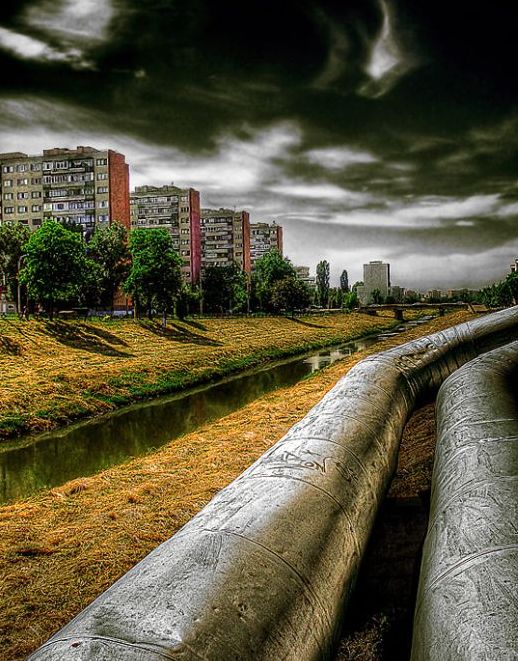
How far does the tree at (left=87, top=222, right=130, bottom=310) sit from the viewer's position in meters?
50.2

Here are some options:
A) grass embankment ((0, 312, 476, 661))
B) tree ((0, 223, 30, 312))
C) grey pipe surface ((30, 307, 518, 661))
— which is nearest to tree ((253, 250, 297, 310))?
tree ((0, 223, 30, 312))

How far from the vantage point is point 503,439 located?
3367mm

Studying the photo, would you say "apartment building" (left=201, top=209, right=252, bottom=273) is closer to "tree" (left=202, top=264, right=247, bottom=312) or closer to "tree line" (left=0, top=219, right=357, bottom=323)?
"tree line" (left=0, top=219, right=357, bottom=323)

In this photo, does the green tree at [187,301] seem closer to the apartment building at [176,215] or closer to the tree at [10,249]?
the tree at [10,249]

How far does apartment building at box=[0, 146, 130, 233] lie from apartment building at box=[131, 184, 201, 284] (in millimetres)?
18070

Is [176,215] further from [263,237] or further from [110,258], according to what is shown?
[263,237]

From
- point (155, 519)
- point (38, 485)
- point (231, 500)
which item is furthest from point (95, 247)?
point (231, 500)

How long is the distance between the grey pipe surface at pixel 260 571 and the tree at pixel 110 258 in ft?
160

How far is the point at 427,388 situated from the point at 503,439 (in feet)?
11.4

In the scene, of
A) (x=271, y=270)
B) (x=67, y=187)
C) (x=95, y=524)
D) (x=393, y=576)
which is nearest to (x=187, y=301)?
(x=271, y=270)

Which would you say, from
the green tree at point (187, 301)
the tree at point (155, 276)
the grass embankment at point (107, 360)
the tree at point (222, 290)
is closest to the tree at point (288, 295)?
the green tree at point (187, 301)

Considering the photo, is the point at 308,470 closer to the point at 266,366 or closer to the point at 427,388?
the point at 427,388

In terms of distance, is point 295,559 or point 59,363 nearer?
point 295,559

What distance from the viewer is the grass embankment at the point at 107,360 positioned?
1434 centimetres
